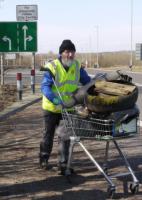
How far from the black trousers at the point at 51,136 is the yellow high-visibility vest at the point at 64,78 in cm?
17

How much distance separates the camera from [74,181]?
25.2 ft

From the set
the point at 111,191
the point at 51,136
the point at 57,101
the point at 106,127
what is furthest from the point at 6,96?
the point at 111,191

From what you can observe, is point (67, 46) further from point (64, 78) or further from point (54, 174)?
point (54, 174)

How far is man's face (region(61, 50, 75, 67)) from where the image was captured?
8000 millimetres

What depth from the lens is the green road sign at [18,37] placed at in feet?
45.1

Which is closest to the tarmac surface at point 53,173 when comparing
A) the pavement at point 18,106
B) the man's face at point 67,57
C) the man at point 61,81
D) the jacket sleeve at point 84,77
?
the man at point 61,81

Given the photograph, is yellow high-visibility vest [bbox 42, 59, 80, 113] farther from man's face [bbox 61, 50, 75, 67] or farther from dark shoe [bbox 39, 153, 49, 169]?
dark shoe [bbox 39, 153, 49, 169]

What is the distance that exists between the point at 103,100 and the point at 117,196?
116 cm

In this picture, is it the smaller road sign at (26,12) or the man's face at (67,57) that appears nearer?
the man's face at (67,57)

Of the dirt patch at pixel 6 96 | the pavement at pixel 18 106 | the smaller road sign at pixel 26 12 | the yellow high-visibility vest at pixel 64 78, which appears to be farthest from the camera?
the smaller road sign at pixel 26 12

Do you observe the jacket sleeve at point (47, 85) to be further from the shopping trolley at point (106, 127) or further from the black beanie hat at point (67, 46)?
the shopping trolley at point (106, 127)

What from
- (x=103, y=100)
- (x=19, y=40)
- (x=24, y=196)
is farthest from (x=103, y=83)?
(x=19, y=40)

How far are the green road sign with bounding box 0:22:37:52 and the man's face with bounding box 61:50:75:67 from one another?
16.2ft

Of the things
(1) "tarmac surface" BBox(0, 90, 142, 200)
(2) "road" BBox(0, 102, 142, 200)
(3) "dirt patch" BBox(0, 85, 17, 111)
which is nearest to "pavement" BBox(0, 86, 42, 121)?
(3) "dirt patch" BBox(0, 85, 17, 111)
